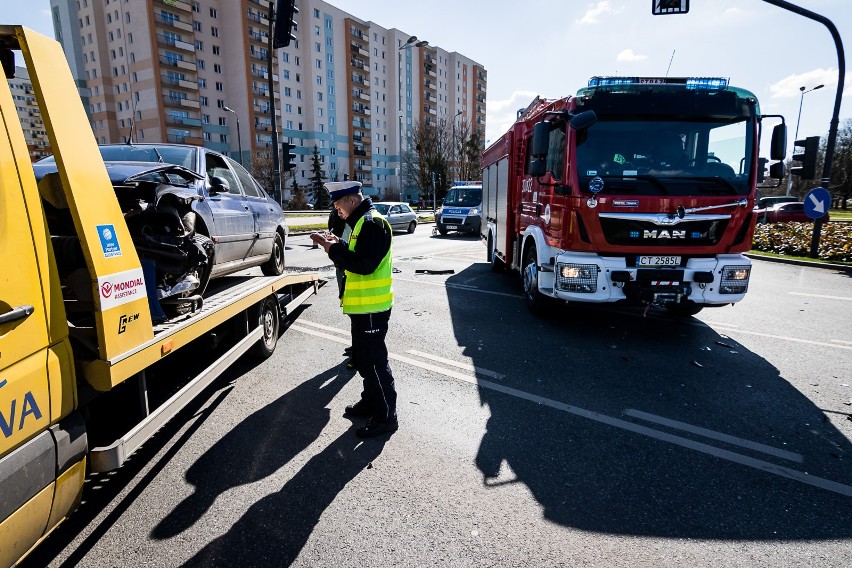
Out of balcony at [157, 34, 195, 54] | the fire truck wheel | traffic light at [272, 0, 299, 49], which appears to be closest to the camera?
the fire truck wheel

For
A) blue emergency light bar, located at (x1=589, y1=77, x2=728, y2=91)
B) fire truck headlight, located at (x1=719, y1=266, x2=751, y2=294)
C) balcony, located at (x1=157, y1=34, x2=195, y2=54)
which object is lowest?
fire truck headlight, located at (x1=719, y1=266, x2=751, y2=294)

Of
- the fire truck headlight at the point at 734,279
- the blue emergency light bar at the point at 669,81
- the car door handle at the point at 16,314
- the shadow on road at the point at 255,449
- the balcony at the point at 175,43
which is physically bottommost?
the shadow on road at the point at 255,449

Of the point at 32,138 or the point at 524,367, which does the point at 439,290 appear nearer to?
the point at 524,367

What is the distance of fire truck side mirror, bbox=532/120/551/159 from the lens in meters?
5.80

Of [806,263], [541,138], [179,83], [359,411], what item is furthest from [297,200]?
[359,411]

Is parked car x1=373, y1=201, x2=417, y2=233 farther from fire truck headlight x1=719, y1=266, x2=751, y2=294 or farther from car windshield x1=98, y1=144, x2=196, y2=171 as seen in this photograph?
fire truck headlight x1=719, y1=266, x2=751, y2=294

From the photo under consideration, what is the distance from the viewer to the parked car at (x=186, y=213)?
331 cm

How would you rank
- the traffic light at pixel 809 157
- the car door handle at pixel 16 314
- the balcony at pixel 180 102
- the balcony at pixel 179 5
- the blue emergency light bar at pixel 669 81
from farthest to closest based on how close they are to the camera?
the balcony at pixel 180 102 < the balcony at pixel 179 5 < the traffic light at pixel 809 157 < the blue emergency light bar at pixel 669 81 < the car door handle at pixel 16 314

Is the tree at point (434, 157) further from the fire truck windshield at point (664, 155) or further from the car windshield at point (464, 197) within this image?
the fire truck windshield at point (664, 155)

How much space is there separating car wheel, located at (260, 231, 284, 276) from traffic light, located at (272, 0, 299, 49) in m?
4.70

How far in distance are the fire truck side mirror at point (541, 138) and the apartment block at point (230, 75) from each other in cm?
3842

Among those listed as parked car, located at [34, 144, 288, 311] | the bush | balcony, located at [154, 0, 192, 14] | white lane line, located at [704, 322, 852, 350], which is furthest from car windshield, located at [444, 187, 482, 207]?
balcony, located at [154, 0, 192, 14]

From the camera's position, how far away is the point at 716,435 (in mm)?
3518

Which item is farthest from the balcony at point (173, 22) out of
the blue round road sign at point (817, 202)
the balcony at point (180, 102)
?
the blue round road sign at point (817, 202)
